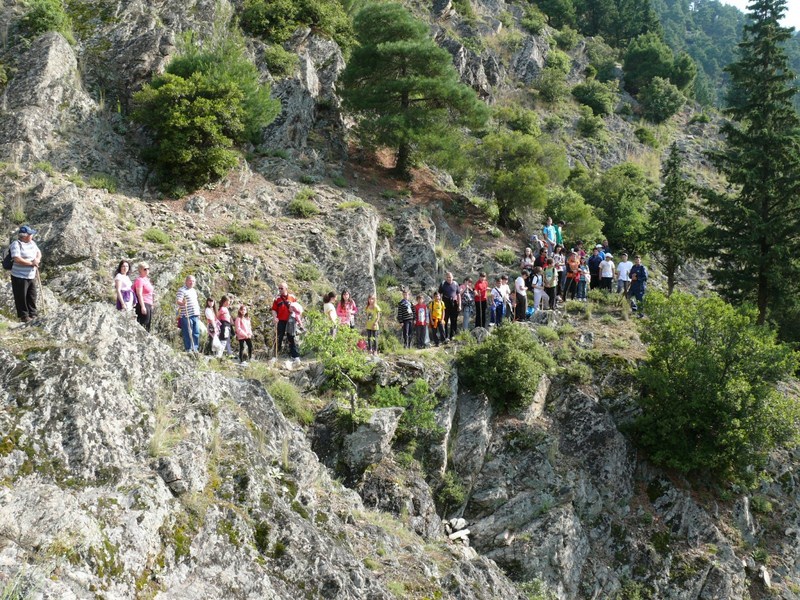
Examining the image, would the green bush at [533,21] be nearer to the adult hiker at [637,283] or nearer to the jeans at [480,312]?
the adult hiker at [637,283]

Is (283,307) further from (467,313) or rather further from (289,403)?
(467,313)

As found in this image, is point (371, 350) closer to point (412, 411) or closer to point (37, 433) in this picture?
point (412, 411)

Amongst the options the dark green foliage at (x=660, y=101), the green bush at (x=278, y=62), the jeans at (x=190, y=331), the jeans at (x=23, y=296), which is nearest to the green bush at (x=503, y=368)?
the jeans at (x=190, y=331)

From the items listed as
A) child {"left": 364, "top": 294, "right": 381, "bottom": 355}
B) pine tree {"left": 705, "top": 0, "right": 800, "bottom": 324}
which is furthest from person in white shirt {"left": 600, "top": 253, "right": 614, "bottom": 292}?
child {"left": 364, "top": 294, "right": 381, "bottom": 355}

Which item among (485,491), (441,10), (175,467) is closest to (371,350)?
(485,491)

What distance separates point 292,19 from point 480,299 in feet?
52.1

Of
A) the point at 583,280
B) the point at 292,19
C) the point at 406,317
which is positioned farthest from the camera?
the point at 292,19

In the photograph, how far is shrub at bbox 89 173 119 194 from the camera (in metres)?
16.6

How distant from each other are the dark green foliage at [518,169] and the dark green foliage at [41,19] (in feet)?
47.7

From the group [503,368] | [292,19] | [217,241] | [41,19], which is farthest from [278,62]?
[503,368]

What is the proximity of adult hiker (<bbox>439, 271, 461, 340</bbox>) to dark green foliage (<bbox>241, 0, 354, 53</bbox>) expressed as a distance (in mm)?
14425

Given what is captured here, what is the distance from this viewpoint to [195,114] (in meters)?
17.8

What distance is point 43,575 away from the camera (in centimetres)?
449

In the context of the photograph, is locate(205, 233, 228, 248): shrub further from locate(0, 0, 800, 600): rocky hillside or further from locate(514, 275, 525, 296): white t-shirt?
locate(514, 275, 525, 296): white t-shirt
